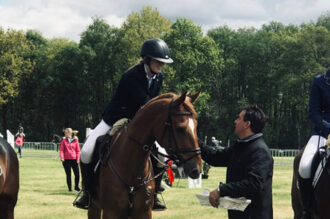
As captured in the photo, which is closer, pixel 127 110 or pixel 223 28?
pixel 127 110

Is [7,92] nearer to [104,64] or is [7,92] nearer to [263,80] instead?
[104,64]

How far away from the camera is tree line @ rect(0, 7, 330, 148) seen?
57.3 m

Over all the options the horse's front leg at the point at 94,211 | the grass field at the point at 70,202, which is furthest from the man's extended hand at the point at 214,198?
the grass field at the point at 70,202

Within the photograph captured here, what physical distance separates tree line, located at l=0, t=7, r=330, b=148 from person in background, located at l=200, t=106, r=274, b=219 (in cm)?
4943

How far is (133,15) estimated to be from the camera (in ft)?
205

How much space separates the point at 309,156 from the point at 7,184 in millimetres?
5164

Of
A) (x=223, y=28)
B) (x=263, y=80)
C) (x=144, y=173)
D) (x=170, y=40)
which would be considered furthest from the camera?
(x=223, y=28)

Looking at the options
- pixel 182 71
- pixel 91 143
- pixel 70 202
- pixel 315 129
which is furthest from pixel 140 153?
pixel 182 71

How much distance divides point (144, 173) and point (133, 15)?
57.7 m

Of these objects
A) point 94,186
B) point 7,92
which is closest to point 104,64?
point 7,92

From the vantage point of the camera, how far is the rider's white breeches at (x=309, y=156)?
6.75 m

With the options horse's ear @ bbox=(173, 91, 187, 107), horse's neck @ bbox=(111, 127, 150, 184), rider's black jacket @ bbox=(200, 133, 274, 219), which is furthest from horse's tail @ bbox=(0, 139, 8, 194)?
rider's black jacket @ bbox=(200, 133, 274, 219)

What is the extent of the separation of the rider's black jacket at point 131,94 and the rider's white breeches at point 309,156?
2348 mm

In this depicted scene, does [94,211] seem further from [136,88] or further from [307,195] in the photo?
[307,195]
